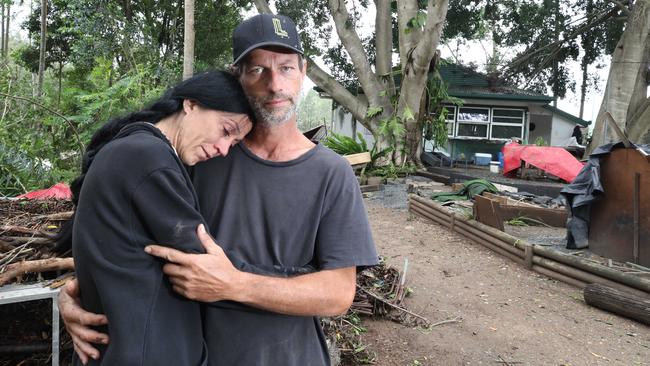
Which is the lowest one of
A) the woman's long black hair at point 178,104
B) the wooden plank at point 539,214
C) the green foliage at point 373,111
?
the wooden plank at point 539,214

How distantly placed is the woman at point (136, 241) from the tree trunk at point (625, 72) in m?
15.9

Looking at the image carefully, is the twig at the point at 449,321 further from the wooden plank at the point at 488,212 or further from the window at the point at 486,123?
the window at the point at 486,123

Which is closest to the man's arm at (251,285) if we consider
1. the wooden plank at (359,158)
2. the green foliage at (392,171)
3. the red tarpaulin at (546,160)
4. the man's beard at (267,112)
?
the man's beard at (267,112)

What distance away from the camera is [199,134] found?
1491mm

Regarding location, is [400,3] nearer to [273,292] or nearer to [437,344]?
[437,344]

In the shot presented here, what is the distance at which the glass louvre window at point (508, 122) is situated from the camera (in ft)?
70.8

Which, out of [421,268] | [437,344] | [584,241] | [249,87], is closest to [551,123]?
[584,241]

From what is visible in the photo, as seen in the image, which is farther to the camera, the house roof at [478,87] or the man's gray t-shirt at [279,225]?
the house roof at [478,87]

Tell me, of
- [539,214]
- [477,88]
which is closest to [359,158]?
[539,214]

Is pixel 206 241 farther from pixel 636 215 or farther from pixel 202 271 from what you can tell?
pixel 636 215

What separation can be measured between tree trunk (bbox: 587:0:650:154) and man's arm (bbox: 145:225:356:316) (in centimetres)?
1553

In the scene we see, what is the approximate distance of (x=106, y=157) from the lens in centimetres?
120

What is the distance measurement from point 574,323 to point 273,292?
4424 mm

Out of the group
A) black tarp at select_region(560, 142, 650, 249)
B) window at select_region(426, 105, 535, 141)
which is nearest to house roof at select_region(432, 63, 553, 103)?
window at select_region(426, 105, 535, 141)
